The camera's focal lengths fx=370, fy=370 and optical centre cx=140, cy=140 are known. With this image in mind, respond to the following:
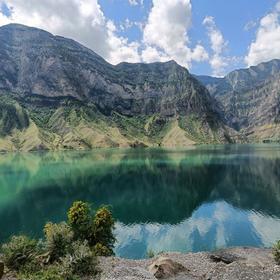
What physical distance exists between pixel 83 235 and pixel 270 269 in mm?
22595

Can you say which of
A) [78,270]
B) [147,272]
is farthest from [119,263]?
[78,270]

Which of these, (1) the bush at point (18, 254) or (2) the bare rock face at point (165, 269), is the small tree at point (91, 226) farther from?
(2) the bare rock face at point (165, 269)

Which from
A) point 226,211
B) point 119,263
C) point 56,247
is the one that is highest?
point 56,247

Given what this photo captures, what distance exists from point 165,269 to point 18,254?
13.2 m

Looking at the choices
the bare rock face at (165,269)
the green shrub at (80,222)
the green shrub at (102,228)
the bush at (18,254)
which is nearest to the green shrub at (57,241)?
the bush at (18,254)

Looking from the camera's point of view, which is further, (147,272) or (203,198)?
(203,198)

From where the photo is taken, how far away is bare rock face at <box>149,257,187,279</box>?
107 feet

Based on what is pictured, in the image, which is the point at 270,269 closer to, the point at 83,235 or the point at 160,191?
the point at 83,235

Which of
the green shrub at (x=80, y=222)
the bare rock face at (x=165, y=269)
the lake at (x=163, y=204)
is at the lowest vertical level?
the lake at (x=163, y=204)

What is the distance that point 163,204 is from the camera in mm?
99750

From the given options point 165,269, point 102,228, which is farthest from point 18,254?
point 102,228

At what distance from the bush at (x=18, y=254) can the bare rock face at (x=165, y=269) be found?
1096 cm

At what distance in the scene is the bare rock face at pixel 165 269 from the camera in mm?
32594

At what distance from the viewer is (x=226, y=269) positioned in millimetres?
32812
